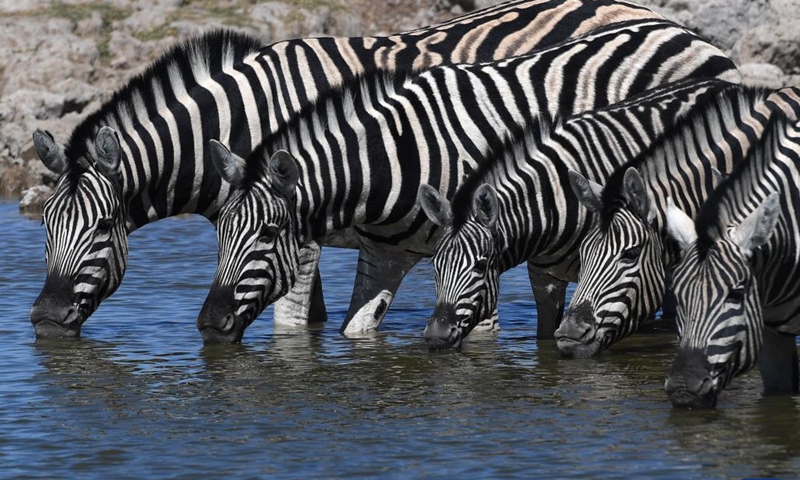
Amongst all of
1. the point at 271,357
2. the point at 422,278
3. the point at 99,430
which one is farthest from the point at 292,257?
the point at 422,278

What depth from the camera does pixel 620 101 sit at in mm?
12266

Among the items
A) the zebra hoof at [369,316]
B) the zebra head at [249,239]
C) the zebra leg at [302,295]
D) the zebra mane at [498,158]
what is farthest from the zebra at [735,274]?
the zebra leg at [302,295]

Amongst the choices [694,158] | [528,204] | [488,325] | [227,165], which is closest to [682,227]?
[694,158]

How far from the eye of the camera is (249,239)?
445 inches

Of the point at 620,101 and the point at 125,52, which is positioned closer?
the point at 620,101

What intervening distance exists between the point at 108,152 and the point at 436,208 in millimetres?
2826

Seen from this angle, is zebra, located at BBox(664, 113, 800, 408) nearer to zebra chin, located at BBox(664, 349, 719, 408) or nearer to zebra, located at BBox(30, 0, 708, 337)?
zebra chin, located at BBox(664, 349, 719, 408)

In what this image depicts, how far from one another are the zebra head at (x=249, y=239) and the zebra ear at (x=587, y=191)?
7.46 feet

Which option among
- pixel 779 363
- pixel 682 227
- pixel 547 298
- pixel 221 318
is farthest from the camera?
pixel 547 298

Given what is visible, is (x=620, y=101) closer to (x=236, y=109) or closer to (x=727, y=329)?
(x=236, y=109)

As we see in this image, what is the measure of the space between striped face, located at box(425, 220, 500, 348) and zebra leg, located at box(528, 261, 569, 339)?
3.82ft

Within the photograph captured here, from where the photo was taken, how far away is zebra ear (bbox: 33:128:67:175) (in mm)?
12000

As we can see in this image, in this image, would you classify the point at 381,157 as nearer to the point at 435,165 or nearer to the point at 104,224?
the point at 435,165

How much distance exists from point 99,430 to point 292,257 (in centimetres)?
284
